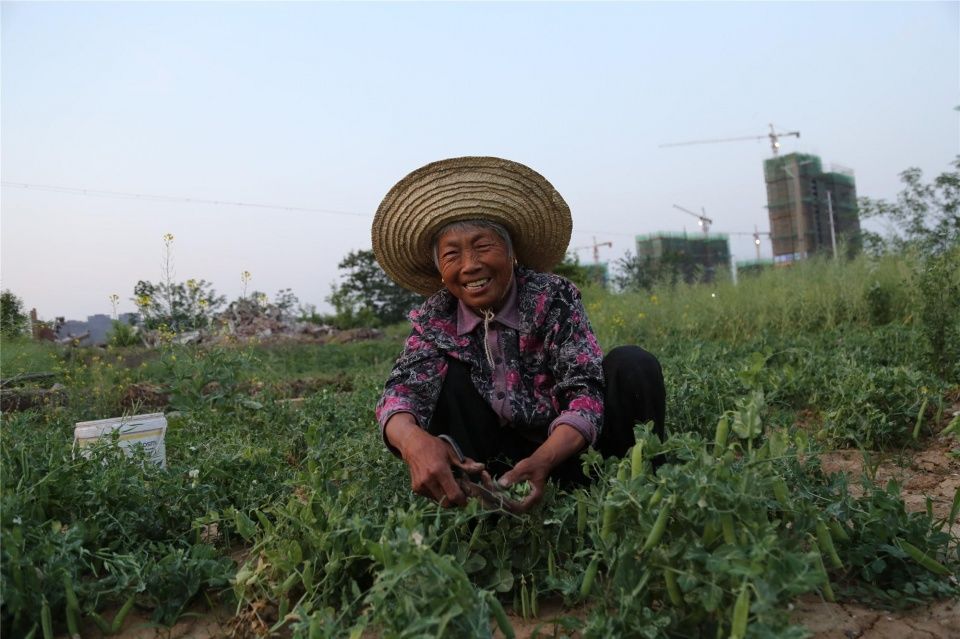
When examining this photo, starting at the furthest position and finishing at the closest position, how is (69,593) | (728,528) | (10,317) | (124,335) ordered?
(124,335)
(10,317)
(69,593)
(728,528)

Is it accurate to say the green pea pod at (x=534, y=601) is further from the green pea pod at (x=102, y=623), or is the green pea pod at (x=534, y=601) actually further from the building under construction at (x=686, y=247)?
the building under construction at (x=686, y=247)

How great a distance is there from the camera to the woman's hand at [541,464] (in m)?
1.78

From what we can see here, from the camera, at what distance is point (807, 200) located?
36.8 metres

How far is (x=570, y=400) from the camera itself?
2.19m

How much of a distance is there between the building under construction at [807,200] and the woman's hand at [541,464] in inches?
1480

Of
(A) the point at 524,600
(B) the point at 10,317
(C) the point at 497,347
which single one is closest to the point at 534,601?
(A) the point at 524,600

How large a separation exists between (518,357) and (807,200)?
128ft

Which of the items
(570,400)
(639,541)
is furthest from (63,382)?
(639,541)

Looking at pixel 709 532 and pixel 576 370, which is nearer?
pixel 709 532

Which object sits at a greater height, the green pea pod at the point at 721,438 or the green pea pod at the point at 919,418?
the green pea pod at the point at 721,438

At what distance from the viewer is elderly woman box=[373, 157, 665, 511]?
7.19 feet

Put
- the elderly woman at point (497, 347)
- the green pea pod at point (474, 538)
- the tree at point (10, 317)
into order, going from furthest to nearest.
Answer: the tree at point (10, 317), the elderly woman at point (497, 347), the green pea pod at point (474, 538)

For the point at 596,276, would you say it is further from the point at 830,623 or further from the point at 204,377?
the point at 830,623

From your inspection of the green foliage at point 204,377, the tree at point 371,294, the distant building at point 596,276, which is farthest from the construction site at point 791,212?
the green foliage at point 204,377
